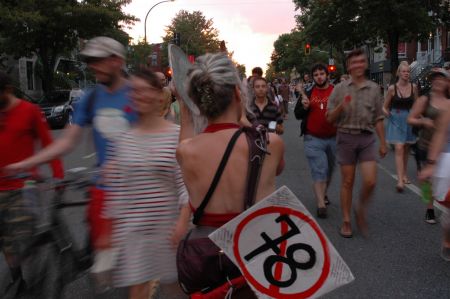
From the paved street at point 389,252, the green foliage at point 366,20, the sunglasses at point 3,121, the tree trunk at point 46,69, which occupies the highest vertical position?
the green foliage at point 366,20

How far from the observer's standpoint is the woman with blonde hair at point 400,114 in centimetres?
786

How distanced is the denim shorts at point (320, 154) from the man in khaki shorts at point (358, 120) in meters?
0.87

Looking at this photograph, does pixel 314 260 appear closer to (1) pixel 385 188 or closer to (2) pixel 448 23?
(1) pixel 385 188

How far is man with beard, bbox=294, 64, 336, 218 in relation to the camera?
6.36 meters

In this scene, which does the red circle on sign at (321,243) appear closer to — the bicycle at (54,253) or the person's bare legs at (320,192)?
the bicycle at (54,253)

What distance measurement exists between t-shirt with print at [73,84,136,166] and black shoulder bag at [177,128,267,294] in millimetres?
1196

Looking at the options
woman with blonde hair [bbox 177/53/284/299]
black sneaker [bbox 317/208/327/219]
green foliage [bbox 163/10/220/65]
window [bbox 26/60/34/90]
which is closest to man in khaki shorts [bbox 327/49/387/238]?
black sneaker [bbox 317/208/327/219]

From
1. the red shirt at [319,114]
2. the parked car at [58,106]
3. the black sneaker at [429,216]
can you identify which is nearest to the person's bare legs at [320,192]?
the red shirt at [319,114]

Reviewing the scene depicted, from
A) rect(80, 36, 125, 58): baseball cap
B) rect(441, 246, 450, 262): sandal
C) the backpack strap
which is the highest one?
rect(80, 36, 125, 58): baseball cap

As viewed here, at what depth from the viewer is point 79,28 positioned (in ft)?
97.9

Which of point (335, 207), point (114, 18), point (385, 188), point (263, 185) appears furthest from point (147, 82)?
point (114, 18)

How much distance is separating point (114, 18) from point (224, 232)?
1162 inches

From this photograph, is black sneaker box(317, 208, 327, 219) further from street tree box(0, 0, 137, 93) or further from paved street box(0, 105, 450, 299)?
street tree box(0, 0, 137, 93)

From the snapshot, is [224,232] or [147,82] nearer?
[224,232]
